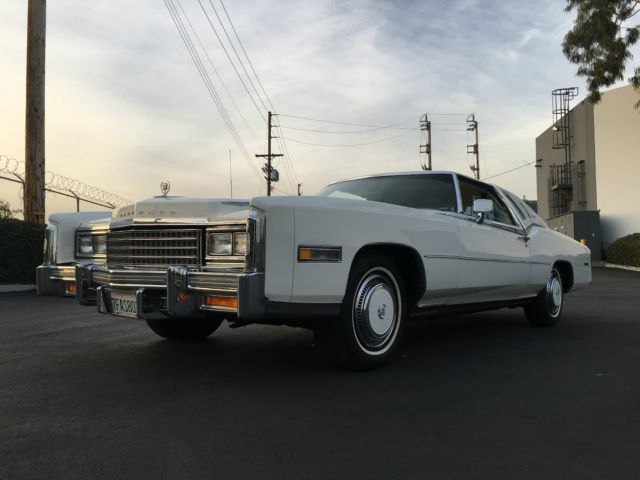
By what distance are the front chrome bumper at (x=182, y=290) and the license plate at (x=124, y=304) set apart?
3 cm

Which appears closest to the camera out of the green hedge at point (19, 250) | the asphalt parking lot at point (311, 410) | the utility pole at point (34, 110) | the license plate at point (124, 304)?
the asphalt parking lot at point (311, 410)

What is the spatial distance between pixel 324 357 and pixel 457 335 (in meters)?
2.21

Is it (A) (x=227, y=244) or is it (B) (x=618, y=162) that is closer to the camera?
(A) (x=227, y=244)

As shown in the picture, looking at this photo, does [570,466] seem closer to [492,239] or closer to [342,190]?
[492,239]

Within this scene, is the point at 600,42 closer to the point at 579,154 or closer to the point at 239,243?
the point at 579,154

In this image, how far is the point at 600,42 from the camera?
810 inches

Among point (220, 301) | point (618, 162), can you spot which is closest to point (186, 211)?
point (220, 301)

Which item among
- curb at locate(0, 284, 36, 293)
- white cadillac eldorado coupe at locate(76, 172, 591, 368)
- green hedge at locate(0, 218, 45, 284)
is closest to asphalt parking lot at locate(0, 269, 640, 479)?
white cadillac eldorado coupe at locate(76, 172, 591, 368)

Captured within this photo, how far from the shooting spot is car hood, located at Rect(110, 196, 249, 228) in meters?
3.71

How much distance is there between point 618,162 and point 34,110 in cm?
2593

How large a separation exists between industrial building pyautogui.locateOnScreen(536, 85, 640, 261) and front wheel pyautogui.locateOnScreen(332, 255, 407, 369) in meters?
25.1

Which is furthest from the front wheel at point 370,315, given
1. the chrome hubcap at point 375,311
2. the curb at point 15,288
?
the curb at point 15,288

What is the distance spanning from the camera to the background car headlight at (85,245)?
4.73 m

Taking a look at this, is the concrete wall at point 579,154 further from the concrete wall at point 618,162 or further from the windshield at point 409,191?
the windshield at point 409,191
